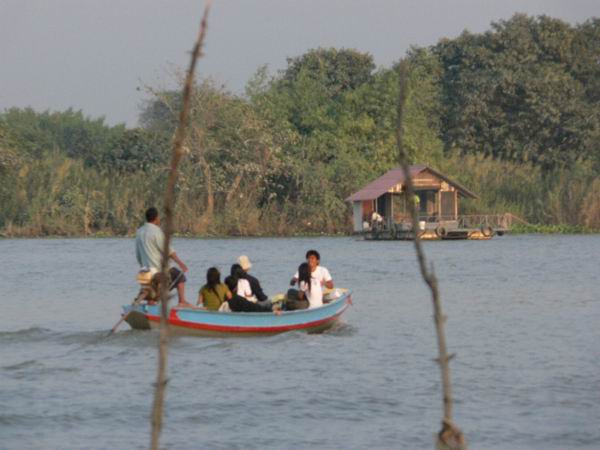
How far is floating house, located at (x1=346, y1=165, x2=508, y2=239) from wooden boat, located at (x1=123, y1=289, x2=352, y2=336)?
1386 inches

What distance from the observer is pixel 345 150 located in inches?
2466

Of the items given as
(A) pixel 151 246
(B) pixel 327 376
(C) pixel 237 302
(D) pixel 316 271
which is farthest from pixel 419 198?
(B) pixel 327 376

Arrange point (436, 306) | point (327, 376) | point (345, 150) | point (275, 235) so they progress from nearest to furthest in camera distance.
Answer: point (436, 306)
point (327, 376)
point (275, 235)
point (345, 150)

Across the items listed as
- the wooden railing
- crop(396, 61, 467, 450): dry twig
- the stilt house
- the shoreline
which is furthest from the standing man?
the shoreline

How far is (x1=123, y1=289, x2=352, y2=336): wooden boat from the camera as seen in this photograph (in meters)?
17.5

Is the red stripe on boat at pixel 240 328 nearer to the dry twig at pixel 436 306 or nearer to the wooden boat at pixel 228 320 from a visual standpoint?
the wooden boat at pixel 228 320

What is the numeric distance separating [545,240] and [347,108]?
1580 cm

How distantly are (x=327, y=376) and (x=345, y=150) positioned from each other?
47404mm

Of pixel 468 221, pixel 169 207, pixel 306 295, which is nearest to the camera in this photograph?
pixel 169 207

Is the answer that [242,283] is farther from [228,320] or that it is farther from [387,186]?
[387,186]

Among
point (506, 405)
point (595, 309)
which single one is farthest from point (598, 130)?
point (506, 405)

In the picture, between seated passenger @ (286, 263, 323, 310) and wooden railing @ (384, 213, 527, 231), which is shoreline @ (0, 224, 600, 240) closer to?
wooden railing @ (384, 213, 527, 231)

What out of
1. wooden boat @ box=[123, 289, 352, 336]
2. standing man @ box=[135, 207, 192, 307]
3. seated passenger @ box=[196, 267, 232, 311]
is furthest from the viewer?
seated passenger @ box=[196, 267, 232, 311]

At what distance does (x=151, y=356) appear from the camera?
57.8 feet
